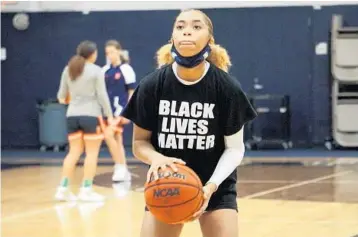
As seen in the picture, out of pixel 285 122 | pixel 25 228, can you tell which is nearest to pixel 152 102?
pixel 25 228

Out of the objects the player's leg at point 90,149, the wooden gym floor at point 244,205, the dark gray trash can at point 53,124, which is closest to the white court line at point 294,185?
the wooden gym floor at point 244,205

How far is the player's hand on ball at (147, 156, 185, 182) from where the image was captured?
394 centimetres

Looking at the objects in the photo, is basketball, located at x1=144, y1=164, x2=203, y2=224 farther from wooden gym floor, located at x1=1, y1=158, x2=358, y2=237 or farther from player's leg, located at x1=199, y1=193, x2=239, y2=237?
wooden gym floor, located at x1=1, y1=158, x2=358, y2=237

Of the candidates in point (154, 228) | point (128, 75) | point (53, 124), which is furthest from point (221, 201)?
point (53, 124)

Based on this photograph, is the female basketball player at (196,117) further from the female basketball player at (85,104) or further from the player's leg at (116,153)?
the player's leg at (116,153)

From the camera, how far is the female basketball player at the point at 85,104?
8.92 metres

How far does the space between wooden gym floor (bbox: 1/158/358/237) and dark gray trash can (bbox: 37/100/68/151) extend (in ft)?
11.3

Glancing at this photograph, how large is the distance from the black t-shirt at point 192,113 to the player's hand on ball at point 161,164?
0.20 m

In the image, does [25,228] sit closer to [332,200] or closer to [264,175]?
[332,200]

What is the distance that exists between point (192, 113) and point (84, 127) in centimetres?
488

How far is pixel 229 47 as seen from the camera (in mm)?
15828

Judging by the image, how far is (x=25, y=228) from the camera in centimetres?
752

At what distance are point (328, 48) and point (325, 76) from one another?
1.86ft

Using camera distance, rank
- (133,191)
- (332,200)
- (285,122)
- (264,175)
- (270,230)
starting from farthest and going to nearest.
→ (285,122) < (264,175) < (133,191) < (332,200) < (270,230)
